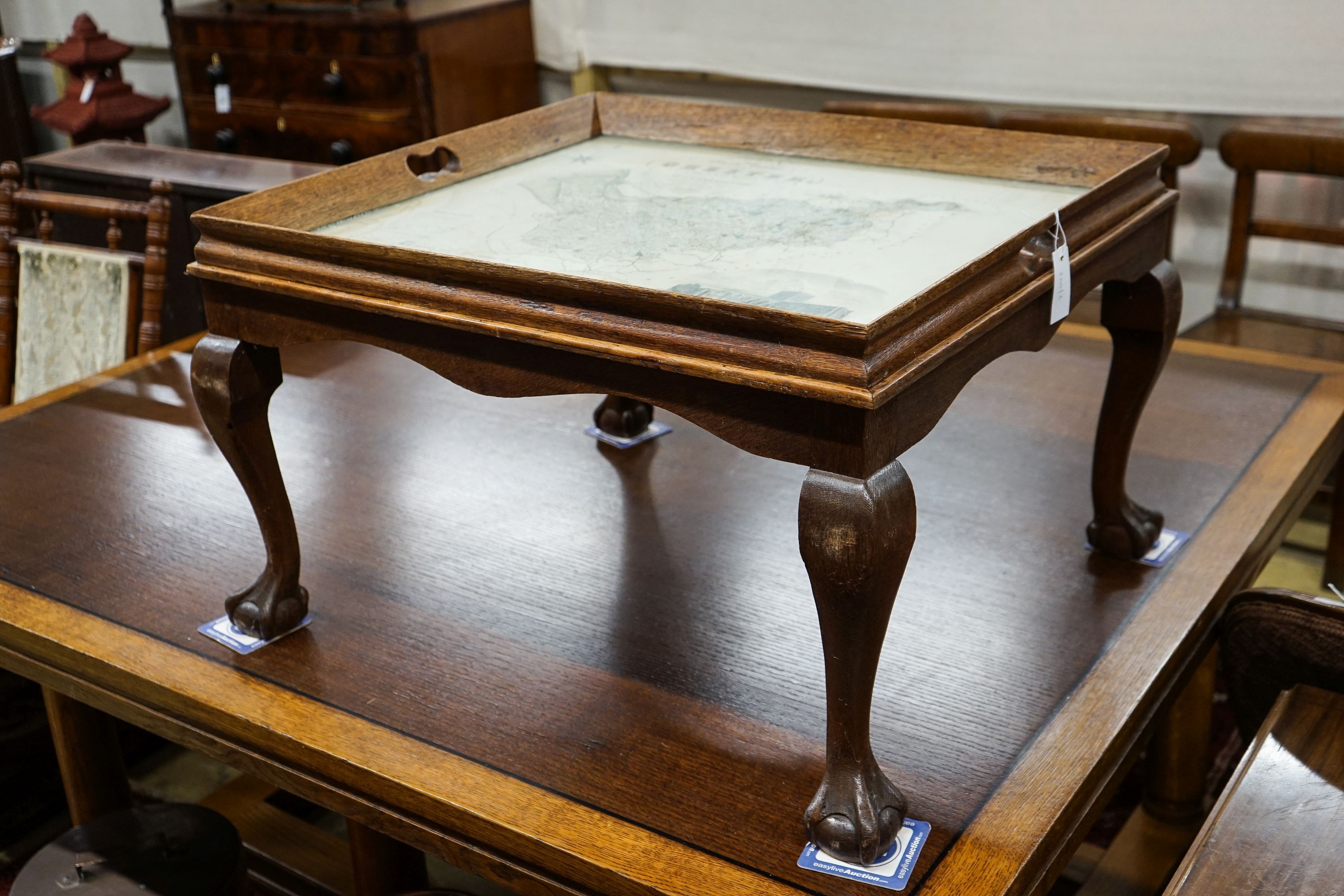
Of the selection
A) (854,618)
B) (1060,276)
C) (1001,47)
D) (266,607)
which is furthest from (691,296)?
(1001,47)

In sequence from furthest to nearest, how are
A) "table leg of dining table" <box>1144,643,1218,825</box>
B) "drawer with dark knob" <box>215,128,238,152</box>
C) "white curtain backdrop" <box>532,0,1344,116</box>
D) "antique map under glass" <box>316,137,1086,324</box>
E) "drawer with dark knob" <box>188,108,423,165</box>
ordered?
"drawer with dark knob" <box>215,128,238,152</box> < "drawer with dark knob" <box>188,108,423,165</box> < "white curtain backdrop" <box>532,0,1344,116</box> < "table leg of dining table" <box>1144,643,1218,825</box> < "antique map under glass" <box>316,137,1086,324</box>

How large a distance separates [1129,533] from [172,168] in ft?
8.20

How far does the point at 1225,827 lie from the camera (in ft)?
3.86

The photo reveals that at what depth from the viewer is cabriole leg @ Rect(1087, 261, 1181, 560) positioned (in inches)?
61.6

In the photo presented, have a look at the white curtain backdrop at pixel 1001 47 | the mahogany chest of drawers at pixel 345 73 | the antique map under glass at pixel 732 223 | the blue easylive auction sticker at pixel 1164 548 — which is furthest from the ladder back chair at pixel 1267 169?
the mahogany chest of drawers at pixel 345 73

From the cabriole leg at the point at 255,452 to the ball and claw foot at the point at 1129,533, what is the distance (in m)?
1.02

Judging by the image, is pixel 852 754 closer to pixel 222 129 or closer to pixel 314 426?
pixel 314 426

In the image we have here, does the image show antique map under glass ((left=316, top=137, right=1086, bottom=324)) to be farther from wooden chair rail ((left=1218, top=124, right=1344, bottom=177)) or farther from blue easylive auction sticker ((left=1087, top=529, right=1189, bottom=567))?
wooden chair rail ((left=1218, top=124, right=1344, bottom=177))

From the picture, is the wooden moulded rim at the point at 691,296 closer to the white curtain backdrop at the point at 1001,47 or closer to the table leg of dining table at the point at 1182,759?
the table leg of dining table at the point at 1182,759

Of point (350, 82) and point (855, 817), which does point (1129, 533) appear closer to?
point (855, 817)

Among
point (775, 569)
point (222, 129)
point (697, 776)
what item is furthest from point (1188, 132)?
point (222, 129)

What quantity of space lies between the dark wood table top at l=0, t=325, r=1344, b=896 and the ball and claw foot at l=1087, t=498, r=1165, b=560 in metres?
0.03

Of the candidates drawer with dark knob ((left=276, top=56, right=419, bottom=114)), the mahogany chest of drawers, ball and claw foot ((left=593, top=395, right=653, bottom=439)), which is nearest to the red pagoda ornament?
the mahogany chest of drawers

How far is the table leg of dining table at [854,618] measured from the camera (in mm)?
1031
